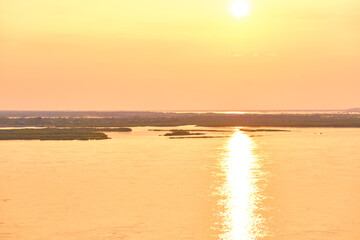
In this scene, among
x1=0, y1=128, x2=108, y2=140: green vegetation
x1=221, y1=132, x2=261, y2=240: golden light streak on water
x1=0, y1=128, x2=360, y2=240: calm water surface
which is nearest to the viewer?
x1=221, y1=132, x2=261, y2=240: golden light streak on water

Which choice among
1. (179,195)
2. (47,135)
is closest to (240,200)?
(179,195)

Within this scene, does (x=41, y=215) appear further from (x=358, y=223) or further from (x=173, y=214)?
(x=358, y=223)

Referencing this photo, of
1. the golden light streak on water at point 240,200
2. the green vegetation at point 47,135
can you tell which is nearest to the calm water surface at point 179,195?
the golden light streak on water at point 240,200

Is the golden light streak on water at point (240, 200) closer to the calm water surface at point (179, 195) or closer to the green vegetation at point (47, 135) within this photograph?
the calm water surface at point (179, 195)

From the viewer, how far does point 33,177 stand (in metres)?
36.0

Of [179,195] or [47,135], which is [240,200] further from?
[47,135]

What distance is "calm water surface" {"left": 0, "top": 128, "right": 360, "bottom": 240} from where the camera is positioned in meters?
22.4

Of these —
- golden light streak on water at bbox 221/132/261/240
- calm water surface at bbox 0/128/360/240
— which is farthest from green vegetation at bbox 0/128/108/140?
golden light streak on water at bbox 221/132/261/240

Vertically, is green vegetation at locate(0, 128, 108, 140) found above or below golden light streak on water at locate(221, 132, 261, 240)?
above

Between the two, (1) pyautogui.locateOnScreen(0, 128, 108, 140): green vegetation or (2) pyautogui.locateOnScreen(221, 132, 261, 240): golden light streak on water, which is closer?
(2) pyautogui.locateOnScreen(221, 132, 261, 240): golden light streak on water

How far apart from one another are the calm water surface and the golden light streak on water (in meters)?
0.05

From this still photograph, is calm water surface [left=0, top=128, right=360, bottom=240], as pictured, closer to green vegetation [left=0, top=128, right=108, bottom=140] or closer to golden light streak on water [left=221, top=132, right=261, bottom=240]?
golden light streak on water [left=221, top=132, right=261, bottom=240]

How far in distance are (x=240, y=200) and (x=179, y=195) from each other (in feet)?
11.5

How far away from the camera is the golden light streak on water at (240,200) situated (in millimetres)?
22158
